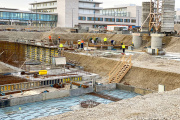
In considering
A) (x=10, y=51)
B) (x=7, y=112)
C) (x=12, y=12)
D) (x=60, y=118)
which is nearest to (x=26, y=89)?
(x=7, y=112)

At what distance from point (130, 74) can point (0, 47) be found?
90.9 ft

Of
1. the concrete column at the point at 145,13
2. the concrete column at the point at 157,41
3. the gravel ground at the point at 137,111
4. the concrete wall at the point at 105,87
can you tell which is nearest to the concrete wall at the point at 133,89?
the concrete wall at the point at 105,87

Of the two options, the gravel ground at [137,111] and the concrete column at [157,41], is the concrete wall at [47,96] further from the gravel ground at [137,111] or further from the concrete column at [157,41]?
the concrete column at [157,41]

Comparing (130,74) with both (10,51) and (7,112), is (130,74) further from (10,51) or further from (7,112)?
(10,51)

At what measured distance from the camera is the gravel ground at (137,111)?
1375cm

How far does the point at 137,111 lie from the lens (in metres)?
14.8

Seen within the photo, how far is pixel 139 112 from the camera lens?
1446 cm

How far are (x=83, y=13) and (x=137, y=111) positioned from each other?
94.8 meters

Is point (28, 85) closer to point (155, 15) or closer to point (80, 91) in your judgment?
point (80, 91)

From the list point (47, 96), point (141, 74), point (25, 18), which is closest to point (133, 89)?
point (141, 74)

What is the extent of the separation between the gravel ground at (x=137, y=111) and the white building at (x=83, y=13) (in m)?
81.0

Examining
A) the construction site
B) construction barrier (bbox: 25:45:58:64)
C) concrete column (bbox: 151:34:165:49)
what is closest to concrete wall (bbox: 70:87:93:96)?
the construction site

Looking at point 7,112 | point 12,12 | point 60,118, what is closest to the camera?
point 60,118

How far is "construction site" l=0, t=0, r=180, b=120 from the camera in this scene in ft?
52.9
